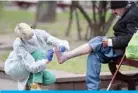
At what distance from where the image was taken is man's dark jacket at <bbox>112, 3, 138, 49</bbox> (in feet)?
23.1

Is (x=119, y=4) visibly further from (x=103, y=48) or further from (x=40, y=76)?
(x=40, y=76)

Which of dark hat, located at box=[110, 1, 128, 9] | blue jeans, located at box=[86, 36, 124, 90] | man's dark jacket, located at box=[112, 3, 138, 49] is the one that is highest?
dark hat, located at box=[110, 1, 128, 9]

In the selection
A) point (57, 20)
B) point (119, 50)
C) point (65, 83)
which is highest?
point (119, 50)

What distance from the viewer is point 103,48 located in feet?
23.3

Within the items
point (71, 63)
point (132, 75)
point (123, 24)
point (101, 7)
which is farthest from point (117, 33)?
point (101, 7)

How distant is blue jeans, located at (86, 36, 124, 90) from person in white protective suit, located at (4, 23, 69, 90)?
34 centimetres

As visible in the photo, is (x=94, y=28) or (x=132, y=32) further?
Answer: (x=94, y=28)

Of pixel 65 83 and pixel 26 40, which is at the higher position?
pixel 26 40

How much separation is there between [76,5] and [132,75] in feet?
21.4

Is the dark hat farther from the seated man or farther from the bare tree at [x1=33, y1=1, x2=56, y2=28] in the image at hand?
the bare tree at [x1=33, y1=1, x2=56, y2=28]

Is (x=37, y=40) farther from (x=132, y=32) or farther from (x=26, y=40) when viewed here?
(x=132, y=32)

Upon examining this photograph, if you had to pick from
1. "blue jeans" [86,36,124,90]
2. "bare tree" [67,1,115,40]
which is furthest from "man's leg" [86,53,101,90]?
"bare tree" [67,1,115,40]

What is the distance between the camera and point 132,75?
770 cm

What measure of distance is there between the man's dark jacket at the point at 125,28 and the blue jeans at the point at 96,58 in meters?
0.12
